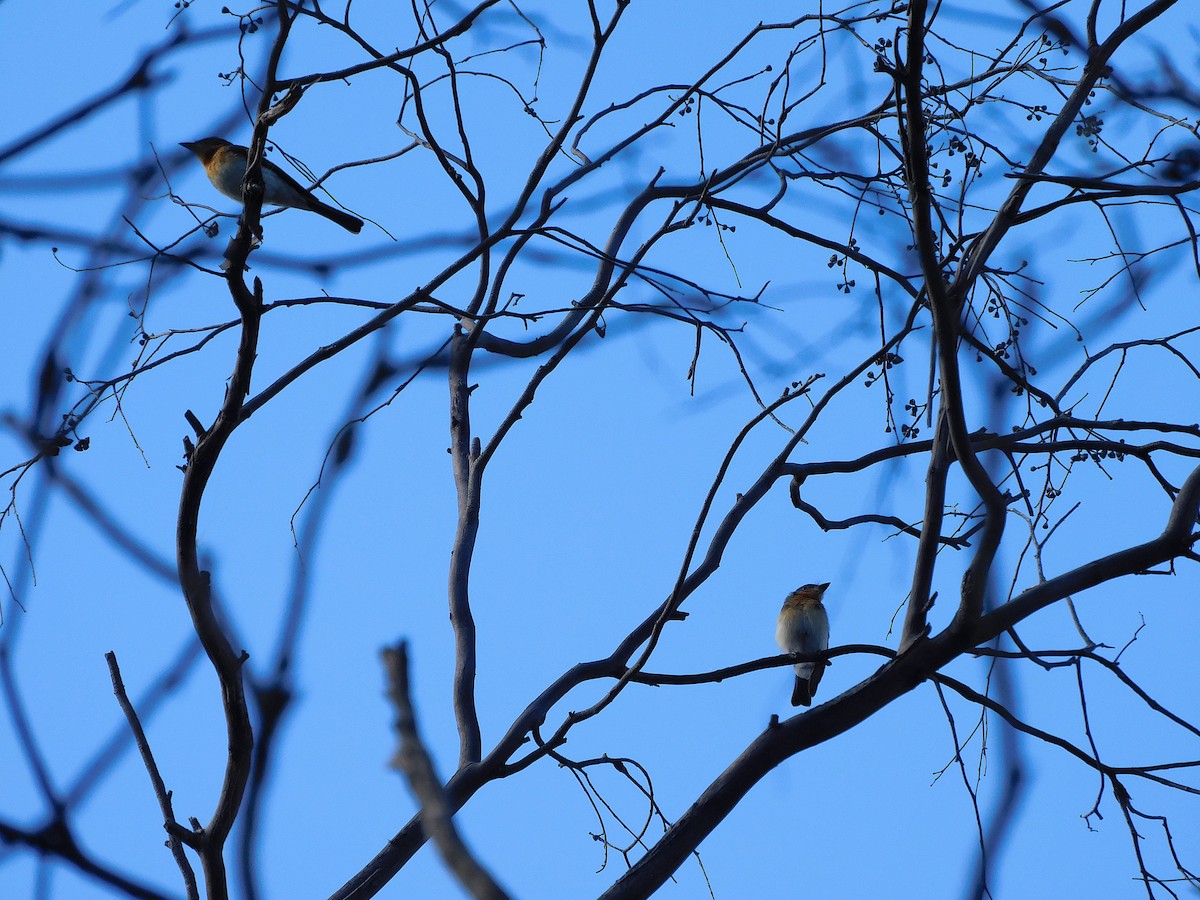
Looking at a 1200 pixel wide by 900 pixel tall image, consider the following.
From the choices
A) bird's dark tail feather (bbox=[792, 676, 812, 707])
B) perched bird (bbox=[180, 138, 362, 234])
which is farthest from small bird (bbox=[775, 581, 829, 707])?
perched bird (bbox=[180, 138, 362, 234])

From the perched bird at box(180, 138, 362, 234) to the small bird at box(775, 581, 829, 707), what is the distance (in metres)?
3.27

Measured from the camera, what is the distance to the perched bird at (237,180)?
6.23m

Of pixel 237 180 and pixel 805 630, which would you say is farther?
pixel 805 630

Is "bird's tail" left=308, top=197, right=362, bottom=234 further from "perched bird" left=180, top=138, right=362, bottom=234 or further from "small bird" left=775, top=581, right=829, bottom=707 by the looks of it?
"small bird" left=775, top=581, right=829, bottom=707

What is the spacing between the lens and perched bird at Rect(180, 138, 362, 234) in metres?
6.23

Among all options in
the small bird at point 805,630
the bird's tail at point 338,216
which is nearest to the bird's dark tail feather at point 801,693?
the small bird at point 805,630

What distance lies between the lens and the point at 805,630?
23.8 feet

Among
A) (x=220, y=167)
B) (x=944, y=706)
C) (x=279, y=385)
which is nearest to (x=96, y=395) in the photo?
(x=279, y=385)

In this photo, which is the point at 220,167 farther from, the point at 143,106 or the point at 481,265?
the point at 143,106

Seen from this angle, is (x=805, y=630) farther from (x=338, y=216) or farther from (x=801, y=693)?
(x=338, y=216)

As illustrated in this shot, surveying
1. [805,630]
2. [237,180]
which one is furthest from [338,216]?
[805,630]

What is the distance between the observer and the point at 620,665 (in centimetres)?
393

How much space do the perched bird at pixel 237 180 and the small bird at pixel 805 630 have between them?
3272 mm

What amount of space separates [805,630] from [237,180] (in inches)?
157
